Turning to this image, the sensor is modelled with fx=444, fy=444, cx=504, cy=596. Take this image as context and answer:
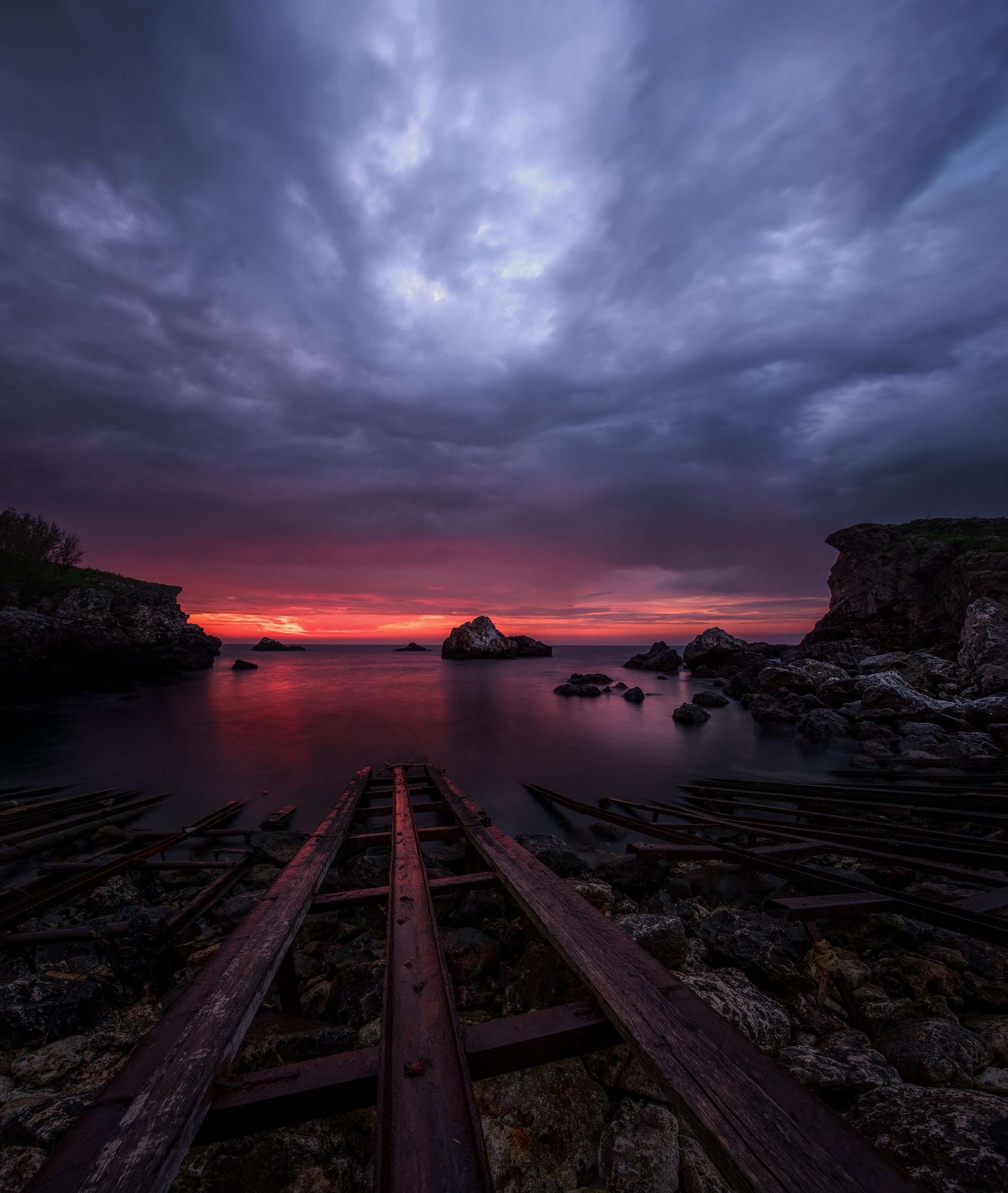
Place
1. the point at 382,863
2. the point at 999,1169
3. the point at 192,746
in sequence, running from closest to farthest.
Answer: the point at 999,1169
the point at 382,863
the point at 192,746

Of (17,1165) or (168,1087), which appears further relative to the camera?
(17,1165)

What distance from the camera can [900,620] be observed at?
112 ft

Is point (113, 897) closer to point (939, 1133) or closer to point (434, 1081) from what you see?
point (434, 1081)

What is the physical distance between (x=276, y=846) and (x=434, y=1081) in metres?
5.84

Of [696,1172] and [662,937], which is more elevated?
[662,937]

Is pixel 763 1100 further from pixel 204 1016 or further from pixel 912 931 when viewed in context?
pixel 912 931

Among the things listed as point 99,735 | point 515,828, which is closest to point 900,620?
point 515,828

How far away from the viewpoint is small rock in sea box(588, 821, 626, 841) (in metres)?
8.00

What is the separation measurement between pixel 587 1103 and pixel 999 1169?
66.1 inches

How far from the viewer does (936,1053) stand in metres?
2.49

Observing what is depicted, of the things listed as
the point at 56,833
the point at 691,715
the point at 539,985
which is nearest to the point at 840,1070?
the point at 539,985

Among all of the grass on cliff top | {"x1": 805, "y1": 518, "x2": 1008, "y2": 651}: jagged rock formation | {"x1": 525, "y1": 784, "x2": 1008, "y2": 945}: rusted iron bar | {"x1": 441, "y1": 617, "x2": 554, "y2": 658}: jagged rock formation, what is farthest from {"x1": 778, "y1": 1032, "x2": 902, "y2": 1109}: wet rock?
{"x1": 441, "y1": 617, "x2": 554, "y2": 658}: jagged rock formation

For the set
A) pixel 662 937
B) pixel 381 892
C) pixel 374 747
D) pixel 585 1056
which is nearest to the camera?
pixel 585 1056

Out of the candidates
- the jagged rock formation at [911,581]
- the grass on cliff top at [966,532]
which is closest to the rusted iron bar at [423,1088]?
the jagged rock formation at [911,581]
